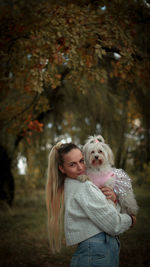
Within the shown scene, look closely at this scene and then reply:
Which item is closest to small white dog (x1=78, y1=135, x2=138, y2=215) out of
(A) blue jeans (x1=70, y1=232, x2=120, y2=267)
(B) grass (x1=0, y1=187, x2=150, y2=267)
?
(A) blue jeans (x1=70, y1=232, x2=120, y2=267)

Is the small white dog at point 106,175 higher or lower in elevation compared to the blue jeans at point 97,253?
higher

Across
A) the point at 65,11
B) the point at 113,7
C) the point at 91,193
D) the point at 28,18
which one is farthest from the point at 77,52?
the point at 91,193

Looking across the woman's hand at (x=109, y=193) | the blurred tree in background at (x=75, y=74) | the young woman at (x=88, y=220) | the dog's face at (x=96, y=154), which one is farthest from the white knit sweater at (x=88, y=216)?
the blurred tree in background at (x=75, y=74)

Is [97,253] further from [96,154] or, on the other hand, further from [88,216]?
[96,154]

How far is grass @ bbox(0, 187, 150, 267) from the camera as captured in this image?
4.04 metres

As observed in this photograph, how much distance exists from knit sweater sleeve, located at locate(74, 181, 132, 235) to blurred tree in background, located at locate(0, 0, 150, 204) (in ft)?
7.12

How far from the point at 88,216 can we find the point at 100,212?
101 millimetres

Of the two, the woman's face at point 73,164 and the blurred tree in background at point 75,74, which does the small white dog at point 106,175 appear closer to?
the woman's face at point 73,164

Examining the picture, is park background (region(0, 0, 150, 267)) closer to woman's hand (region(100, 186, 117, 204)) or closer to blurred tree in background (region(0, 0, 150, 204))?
blurred tree in background (region(0, 0, 150, 204))

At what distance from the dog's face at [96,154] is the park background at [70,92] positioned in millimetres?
697

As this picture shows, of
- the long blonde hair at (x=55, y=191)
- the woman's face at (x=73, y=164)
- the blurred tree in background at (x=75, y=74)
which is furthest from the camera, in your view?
the blurred tree in background at (x=75, y=74)

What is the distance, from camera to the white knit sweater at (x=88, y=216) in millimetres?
1974

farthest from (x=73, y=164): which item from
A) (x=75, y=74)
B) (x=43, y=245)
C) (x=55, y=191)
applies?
(x=43, y=245)

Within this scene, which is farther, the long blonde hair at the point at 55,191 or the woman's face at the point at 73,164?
the long blonde hair at the point at 55,191
